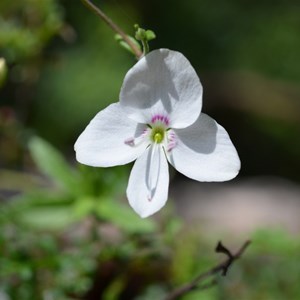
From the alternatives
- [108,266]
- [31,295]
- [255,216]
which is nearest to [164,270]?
[108,266]

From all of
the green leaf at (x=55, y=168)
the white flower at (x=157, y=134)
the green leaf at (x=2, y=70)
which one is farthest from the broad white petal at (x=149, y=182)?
the green leaf at (x=55, y=168)

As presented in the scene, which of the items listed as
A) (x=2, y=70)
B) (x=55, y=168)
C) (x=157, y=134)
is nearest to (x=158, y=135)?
(x=157, y=134)

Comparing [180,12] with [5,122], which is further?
[180,12]

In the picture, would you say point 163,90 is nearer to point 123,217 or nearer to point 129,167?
point 123,217

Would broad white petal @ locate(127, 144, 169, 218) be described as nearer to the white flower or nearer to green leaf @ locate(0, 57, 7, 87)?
the white flower

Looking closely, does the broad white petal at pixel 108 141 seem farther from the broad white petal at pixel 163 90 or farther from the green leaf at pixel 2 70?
the green leaf at pixel 2 70

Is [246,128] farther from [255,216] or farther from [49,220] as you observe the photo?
[49,220]

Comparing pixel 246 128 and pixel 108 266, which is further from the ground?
pixel 108 266
